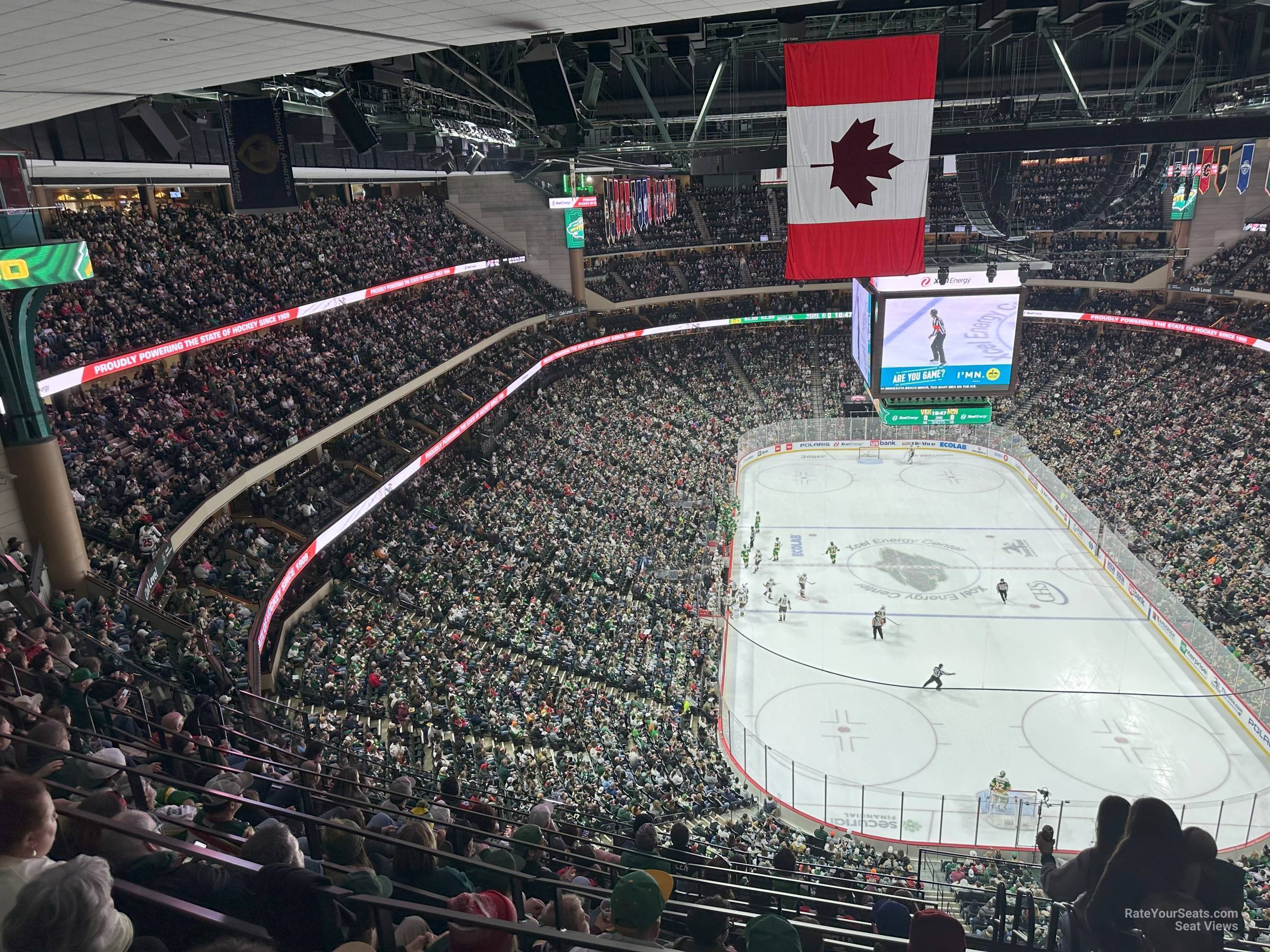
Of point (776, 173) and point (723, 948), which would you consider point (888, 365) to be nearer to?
point (776, 173)

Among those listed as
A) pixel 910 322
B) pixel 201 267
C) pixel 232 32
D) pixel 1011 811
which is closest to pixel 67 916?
pixel 232 32

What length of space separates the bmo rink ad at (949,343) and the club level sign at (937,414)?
782 millimetres

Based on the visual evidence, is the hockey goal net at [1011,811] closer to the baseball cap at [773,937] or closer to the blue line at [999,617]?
the blue line at [999,617]

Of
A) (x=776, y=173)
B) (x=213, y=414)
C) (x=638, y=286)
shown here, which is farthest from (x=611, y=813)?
(x=638, y=286)

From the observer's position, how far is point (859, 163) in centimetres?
890

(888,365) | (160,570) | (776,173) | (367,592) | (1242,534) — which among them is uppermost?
(776,173)

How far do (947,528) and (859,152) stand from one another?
843 inches

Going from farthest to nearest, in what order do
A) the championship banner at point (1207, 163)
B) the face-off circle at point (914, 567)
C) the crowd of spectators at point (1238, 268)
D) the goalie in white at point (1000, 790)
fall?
the crowd of spectators at point (1238, 268) → the face-off circle at point (914, 567) → the championship banner at point (1207, 163) → the goalie in white at point (1000, 790)

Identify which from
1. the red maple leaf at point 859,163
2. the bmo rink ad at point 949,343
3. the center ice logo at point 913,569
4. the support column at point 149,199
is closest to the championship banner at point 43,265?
the red maple leaf at point 859,163

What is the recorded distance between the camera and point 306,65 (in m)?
5.91

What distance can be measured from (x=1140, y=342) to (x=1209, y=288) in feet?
11.6

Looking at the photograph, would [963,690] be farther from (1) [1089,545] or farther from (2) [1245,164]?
(2) [1245,164]

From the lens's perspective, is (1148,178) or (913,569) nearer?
(1148,178)

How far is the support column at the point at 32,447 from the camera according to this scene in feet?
36.7
